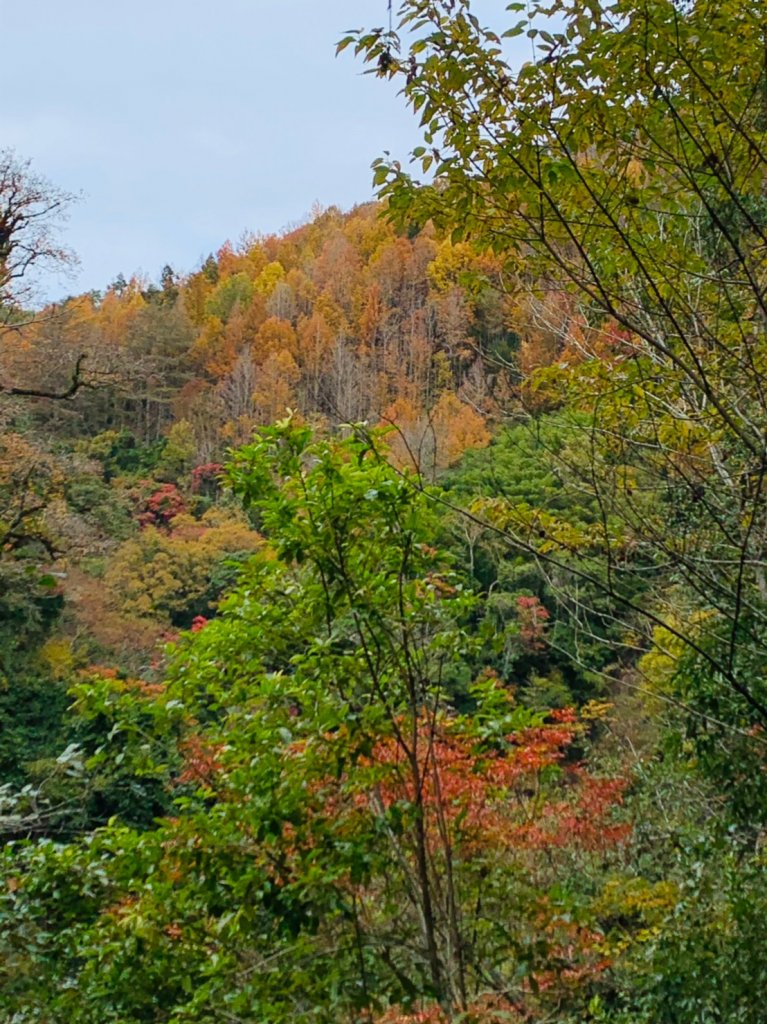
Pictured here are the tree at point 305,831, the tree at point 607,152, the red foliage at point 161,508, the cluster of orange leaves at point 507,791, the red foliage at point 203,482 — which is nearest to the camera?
the tree at point 607,152

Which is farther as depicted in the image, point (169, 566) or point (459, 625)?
point (169, 566)

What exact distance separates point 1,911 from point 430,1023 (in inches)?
53.2

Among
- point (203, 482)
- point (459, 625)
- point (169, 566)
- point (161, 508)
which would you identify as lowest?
point (169, 566)

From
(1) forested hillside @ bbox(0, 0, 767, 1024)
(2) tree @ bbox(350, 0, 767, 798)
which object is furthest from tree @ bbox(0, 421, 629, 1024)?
(2) tree @ bbox(350, 0, 767, 798)

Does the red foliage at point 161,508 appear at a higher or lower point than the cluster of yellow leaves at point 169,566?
higher

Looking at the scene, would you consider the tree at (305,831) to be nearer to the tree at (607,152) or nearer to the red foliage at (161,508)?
the tree at (607,152)

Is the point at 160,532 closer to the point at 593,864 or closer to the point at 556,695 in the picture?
the point at 556,695

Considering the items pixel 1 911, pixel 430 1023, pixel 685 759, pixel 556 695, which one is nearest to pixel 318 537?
pixel 430 1023

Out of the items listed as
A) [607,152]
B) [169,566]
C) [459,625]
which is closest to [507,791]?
[459,625]

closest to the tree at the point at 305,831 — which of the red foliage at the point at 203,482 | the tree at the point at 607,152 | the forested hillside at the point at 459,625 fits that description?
the forested hillside at the point at 459,625

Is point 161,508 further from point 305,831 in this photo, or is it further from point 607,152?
point 607,152

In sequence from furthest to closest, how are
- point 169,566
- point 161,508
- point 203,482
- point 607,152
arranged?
point 203,482 → point 161,508 → point 169,566 → point 607,152

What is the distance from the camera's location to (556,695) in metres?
13.2

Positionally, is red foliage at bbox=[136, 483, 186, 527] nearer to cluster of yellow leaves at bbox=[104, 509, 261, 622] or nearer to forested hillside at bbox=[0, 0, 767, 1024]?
cluster of yellow leaves at bbox=[104, 509, 261, 622]
